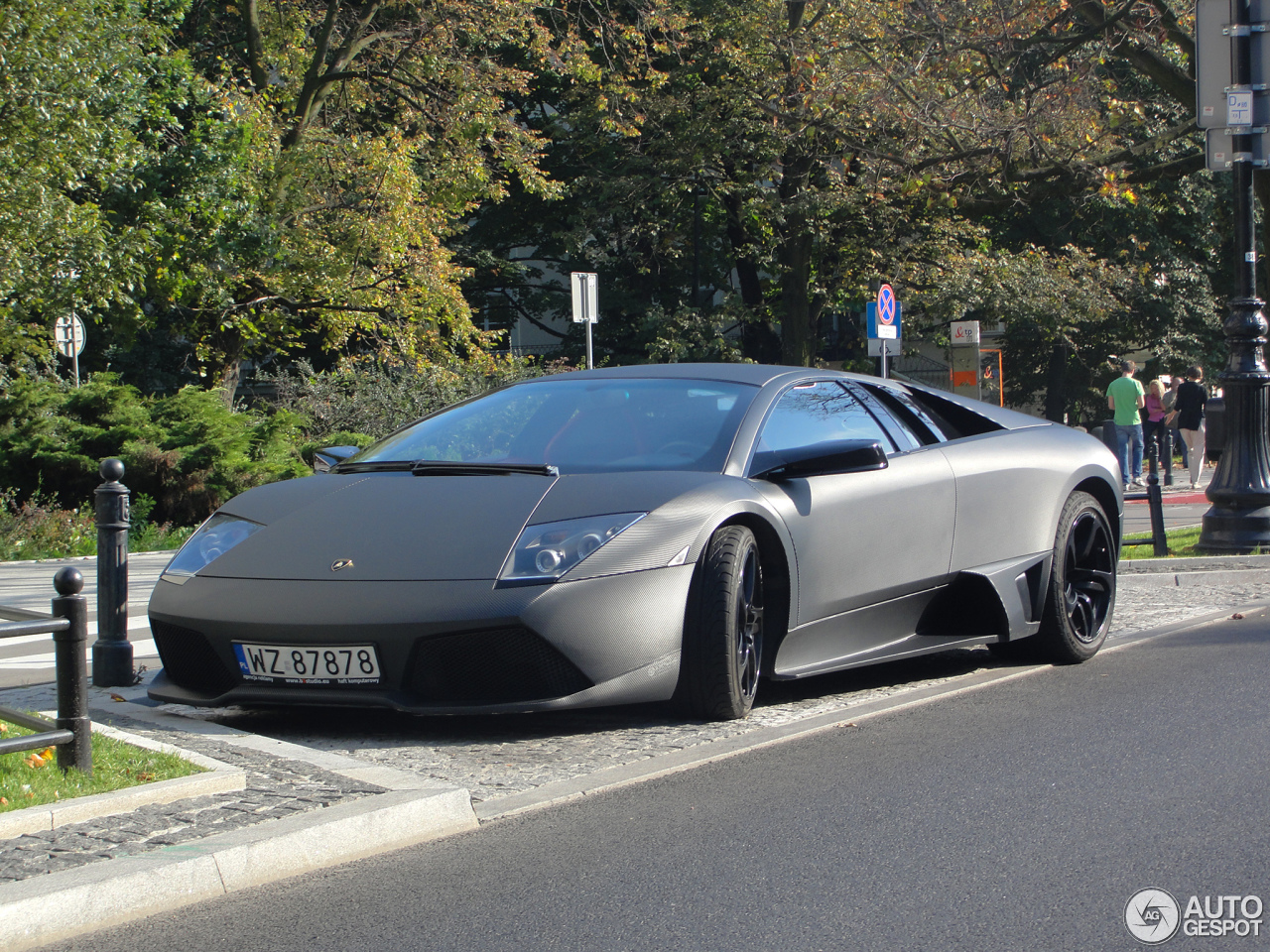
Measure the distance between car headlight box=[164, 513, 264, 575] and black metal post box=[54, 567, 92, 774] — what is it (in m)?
0.96

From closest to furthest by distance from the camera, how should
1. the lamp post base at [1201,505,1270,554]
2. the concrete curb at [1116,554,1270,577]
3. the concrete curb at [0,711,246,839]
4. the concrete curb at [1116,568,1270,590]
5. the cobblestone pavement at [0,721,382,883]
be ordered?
the cobblestone pavement at [0,721,382,883]
the concrete curb at [0,711,246,839]
the concrete curb at [1116,568,1270,590]
the concrete curb at [1116,554,1270,577]
the lamp post base at [1201,505,1270,554]

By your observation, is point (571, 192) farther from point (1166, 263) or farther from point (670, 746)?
point (670, 746)

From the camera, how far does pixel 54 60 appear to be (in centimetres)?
1366

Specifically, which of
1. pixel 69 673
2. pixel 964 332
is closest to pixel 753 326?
pixel 964 332

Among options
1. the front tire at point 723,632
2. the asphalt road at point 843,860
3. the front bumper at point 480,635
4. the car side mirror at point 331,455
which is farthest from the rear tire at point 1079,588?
the car side mirror at point 331,455

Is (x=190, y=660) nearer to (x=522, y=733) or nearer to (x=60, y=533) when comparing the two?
(x=522, y=733)

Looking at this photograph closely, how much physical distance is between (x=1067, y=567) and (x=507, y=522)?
10.4ft

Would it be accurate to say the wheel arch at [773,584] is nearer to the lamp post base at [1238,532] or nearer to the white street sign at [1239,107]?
the lamp post base at [1238,532]

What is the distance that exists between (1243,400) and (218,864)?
394 inches

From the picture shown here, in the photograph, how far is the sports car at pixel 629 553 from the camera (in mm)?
4570

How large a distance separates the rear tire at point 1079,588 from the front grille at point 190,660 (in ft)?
12.2

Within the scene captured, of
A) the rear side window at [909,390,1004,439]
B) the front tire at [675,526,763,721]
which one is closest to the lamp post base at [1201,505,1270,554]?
the rear side window at [909,390,1004,439]

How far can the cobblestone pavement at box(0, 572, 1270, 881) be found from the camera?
3604 millimetres

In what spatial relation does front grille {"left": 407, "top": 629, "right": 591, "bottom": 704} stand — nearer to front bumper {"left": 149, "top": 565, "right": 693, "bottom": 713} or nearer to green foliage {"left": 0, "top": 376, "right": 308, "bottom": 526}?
front bumper {"left": 149, "top": 565, "right": 693, "bottom": 713}
